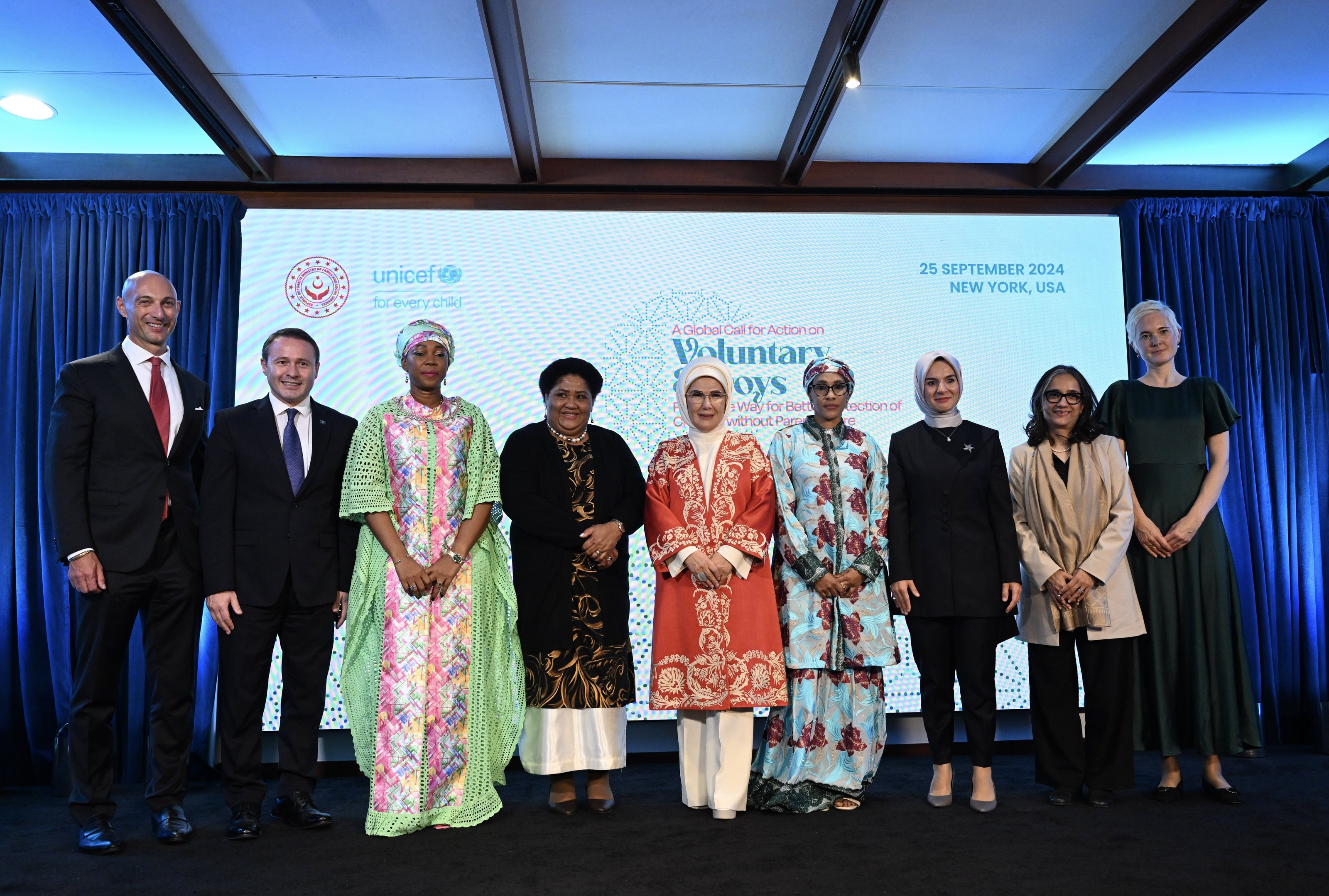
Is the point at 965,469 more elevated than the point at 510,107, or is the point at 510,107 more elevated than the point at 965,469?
the point at 510,107

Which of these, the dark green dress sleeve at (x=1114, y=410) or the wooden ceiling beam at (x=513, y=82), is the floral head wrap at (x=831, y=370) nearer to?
the dark green dress sleeve at (x=1114, y=410)

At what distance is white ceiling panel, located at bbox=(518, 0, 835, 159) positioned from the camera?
3.61m

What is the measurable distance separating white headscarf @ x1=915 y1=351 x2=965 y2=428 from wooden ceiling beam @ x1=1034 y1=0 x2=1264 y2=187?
1745 millimetres

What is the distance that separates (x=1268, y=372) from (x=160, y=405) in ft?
17.0

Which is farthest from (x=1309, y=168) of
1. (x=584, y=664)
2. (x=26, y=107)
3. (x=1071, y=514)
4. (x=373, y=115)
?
(x=26, y=107)

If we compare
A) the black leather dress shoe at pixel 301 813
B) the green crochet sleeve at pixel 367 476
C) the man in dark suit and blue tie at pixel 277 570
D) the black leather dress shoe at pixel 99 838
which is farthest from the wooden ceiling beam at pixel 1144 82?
the black leather dress shoe at pixel 99 838

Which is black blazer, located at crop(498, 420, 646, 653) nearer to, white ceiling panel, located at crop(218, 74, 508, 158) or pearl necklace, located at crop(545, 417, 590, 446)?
pearl necklace, located at crop(545, 417, 590, 446)

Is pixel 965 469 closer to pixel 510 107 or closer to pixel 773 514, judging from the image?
pixel 773 514

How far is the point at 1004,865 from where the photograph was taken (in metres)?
2.39

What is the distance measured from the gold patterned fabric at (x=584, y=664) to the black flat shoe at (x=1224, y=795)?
2048 millimetres

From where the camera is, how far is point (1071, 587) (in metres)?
3.06

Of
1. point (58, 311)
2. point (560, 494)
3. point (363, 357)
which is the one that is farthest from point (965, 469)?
point (58, 311)

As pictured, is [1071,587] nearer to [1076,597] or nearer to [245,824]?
[1076,597]

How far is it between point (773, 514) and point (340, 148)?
3031mm
